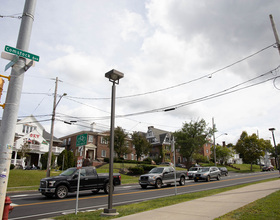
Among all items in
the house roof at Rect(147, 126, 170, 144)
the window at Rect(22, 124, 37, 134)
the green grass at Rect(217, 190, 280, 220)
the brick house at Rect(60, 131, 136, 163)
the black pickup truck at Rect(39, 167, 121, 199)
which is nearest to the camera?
the green grass at Rect(217, 190, 280, 220)

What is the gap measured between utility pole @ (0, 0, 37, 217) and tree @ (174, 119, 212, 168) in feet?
158

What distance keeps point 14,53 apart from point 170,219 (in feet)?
20.0

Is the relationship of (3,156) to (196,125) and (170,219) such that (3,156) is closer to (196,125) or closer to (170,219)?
(170,219)

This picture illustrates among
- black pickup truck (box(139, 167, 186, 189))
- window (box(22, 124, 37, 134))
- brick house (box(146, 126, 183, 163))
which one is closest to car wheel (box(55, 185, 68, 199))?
black pickup truck (box(139, 167, 186, 189))

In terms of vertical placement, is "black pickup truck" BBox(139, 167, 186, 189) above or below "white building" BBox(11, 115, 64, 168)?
below

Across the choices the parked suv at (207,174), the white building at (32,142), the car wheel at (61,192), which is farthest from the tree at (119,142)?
the car wheel at (61,192)

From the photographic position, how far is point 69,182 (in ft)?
45.4

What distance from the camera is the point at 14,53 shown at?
5047mm

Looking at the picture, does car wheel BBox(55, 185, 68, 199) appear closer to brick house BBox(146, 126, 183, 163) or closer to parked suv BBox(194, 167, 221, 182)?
parked suv BBox(194, 167, 221, 182)

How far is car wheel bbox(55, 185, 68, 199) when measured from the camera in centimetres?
1320

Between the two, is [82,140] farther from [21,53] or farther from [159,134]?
[159,134]

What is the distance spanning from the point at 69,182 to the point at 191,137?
42.1m

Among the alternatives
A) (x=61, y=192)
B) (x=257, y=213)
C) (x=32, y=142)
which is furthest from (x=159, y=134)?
(x=257, y=213)

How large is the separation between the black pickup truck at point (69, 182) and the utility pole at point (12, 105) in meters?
9.63
